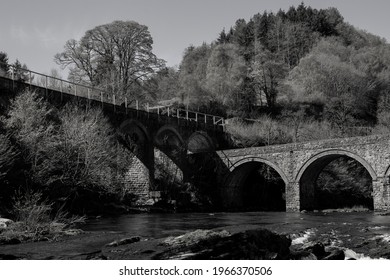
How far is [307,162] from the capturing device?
90.3ft

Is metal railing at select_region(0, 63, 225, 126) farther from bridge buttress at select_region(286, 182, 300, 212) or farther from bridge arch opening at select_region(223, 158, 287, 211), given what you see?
bridge buttress at select_region(286, 182, 300, 212)

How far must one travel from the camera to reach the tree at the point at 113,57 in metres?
23.2

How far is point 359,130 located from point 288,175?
14.2 m

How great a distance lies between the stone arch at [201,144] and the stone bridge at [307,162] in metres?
2.52

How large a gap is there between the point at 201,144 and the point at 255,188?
4985 millimetres

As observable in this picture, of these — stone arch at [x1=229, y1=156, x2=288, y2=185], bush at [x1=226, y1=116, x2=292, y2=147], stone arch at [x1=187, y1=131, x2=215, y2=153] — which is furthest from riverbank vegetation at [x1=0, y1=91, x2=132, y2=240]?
bush at [x1=226, y1=116, x2=292, y2=147]

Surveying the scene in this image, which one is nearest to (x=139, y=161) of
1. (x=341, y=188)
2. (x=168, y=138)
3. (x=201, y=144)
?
(x=168, y=138)

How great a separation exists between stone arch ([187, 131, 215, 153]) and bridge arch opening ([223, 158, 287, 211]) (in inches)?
121

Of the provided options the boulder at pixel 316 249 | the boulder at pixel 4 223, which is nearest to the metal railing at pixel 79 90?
the boulder at pixel 4 223

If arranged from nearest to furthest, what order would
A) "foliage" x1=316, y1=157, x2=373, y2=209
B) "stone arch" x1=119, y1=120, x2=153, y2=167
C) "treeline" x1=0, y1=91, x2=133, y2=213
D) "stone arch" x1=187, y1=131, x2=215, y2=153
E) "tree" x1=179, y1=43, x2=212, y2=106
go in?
"treeline" x1=0, y1=91, x2=133, y2=213 < "stone arch" x1=119, y1=120, x2=153, y2=167 < "foliage" x1=316, y1=157, x2=373, y2=209 < "stone arch" x1=187, y1=131, x2=215, y2=153 < "tree" x1=179, y1=43, x2=212, y2=106

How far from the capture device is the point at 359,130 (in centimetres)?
3978

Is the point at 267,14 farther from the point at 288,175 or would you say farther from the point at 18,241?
the point at 18,241

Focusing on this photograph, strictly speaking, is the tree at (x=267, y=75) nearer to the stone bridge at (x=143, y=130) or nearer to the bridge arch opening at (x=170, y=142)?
the stone bridge at (x=143, y=130)

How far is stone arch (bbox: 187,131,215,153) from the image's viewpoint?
3375 centimetres
